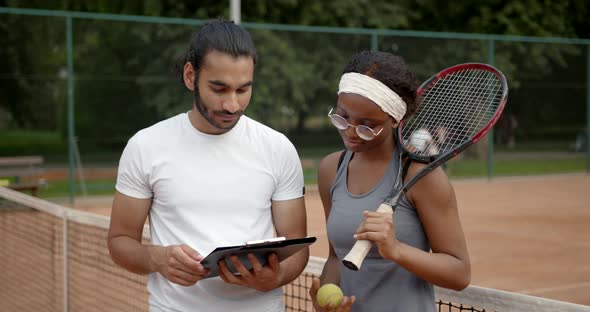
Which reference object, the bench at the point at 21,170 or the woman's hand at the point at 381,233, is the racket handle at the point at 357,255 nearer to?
the woman's hand at the point at 381,233

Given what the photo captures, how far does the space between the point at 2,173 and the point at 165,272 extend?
10.5 meters

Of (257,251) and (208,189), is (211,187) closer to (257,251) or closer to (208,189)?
(208,189)

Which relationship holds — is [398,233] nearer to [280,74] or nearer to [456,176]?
[280,74]

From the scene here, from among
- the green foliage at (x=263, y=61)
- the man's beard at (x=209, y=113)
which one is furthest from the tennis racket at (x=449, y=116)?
the green foliage at (x=263, y=61)

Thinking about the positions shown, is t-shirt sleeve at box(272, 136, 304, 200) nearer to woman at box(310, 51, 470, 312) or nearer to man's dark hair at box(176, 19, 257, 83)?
woman at box(310, 51, 470, 312)

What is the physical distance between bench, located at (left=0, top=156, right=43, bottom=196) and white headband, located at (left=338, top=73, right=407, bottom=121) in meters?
10.2

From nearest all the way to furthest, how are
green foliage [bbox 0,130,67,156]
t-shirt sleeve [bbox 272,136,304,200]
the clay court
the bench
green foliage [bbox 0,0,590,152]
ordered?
t-shirt sleeve [bbox 272,136,304,200] < the clay court < the bench < green foliage [bbox 0,130,67,156] < green foliage [bbox 0,0,590,152]

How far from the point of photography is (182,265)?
88.8 inches

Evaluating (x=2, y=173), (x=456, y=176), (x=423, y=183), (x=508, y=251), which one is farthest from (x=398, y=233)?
(x=456, y=176)

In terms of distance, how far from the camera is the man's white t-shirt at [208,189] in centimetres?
240

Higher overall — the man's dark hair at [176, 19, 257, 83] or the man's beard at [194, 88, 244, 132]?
the man's dark hair at [176, 19, 257, 83]

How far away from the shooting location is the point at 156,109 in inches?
530

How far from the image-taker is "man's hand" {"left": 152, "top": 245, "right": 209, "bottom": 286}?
7.36ft

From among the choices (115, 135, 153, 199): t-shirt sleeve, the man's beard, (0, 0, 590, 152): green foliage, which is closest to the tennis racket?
the man's beard
